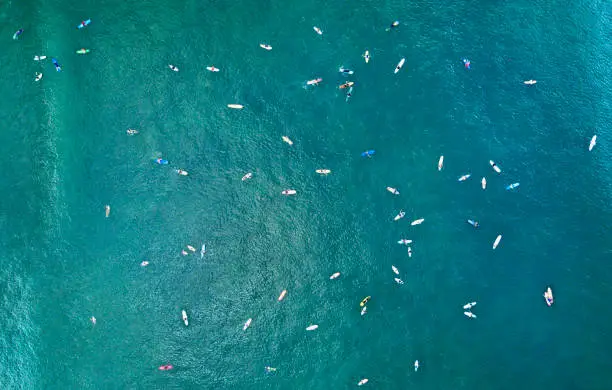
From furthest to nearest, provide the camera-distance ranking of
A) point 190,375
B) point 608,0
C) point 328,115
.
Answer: point 608,0 < point 328,115 < point 190,375

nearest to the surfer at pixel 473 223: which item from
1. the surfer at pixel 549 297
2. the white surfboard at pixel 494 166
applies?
the white surfboard at pixel 494 166

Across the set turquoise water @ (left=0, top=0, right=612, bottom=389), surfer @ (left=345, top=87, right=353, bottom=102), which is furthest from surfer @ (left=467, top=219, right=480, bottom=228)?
surfer @ (left=345, top=87, right=353, bottom=102)

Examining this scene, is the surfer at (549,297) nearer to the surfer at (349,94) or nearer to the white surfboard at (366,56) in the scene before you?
the surfer at (349,94)

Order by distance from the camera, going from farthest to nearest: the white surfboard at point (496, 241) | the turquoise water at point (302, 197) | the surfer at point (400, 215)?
the white surfboard at point (496, 241) → the surfer at point (400, 215) → the turquoise water at point (302, 197)

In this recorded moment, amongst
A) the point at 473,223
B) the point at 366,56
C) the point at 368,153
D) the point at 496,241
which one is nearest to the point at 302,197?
the point at 368,153

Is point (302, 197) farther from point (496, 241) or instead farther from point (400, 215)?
point (496, 241)

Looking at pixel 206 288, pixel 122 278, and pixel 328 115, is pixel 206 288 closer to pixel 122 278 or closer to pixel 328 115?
pixel 122 278

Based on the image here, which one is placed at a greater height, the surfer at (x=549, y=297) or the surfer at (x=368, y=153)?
the surfer at (x=368, y=153)

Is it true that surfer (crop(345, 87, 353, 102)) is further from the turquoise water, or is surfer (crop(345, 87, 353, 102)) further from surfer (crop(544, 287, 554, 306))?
surfer (crop(544, 287, 554, 306))

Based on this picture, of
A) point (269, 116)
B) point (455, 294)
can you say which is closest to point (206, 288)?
point (269, 116)
